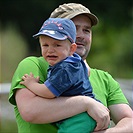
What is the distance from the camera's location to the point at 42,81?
4305 millimetres

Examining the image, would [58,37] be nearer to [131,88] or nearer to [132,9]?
[131,88]

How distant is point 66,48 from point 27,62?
374 mm

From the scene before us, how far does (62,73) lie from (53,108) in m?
0.27

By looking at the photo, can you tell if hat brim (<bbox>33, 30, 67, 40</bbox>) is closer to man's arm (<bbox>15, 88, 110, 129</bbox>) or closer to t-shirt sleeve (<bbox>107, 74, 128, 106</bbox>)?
man's arm (<bbox>15, 88, 110, 129</bbox>)

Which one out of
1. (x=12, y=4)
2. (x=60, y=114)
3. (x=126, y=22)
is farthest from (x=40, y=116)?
(x=12, y=4)

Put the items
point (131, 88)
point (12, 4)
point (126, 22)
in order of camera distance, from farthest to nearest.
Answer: point (12, 4), point (126, 22), point (131, 88)

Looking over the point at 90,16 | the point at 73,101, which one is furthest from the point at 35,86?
the point at 90,16

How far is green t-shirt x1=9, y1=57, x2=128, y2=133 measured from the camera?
14.2 feet

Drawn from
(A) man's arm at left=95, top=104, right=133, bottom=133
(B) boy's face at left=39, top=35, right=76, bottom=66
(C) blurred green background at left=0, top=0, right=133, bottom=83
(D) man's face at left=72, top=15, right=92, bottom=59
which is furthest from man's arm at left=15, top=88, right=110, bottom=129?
(C) blurred green background at left=0, top=0, right=133, bottom=83

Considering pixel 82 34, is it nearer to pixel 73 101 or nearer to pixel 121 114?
pixel 121 114

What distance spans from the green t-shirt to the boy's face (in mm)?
233

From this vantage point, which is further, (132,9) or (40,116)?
(132,9)

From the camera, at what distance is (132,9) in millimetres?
26547

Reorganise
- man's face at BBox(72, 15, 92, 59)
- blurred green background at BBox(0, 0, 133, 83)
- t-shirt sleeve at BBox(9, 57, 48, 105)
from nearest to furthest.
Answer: t-shirt sleeve at BBox(9, 57, 48, 105)
man's face at BBox(72, 15, 92, 59)
blurred green background at BBox(0, 0, 133, 83)
